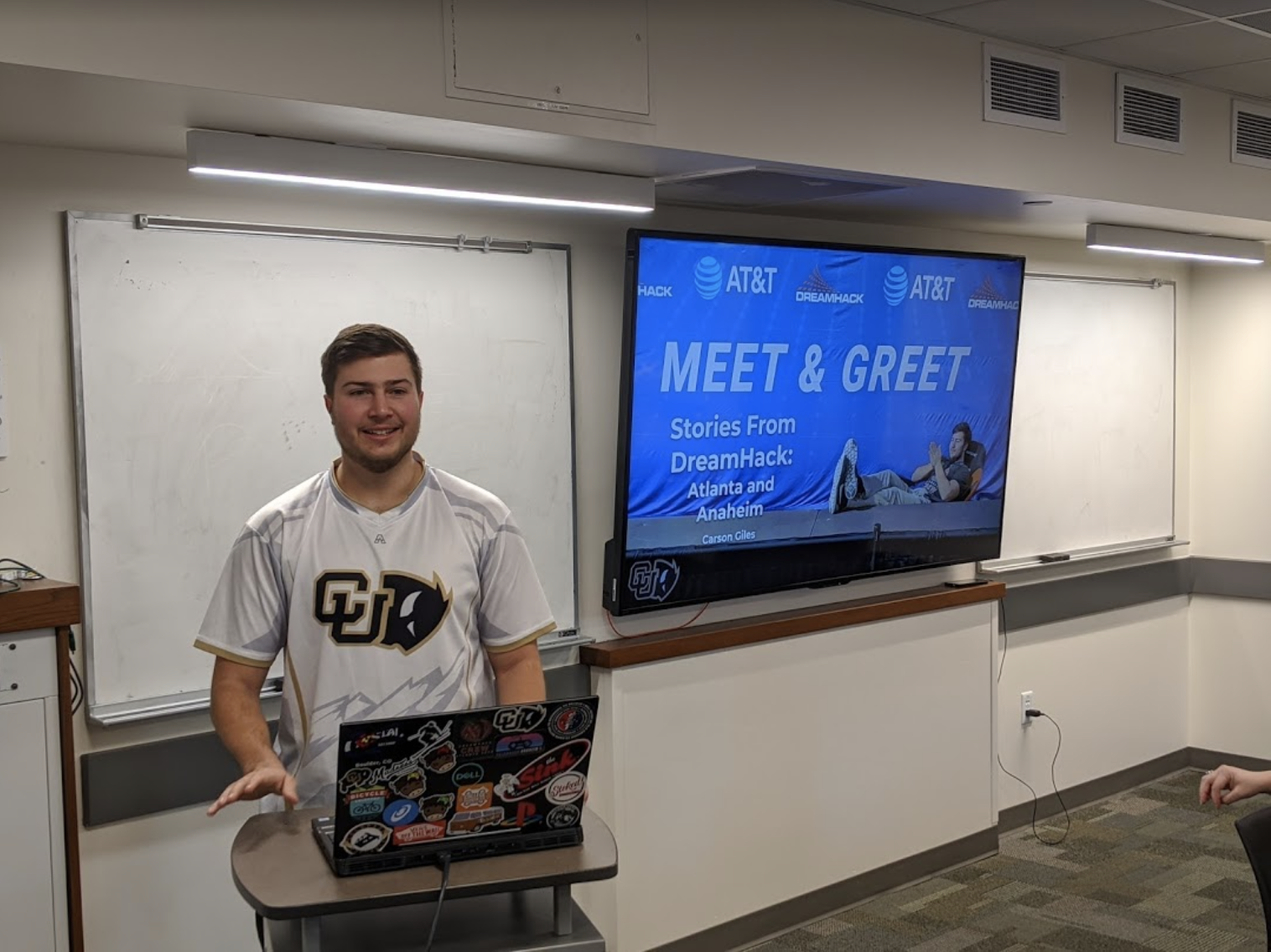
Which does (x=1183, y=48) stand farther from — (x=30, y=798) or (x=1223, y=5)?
(x=30, y=798)

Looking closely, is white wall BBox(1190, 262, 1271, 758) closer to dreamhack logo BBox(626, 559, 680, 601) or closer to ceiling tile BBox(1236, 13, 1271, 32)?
ceiling tile BBox(1236, 13, 1271, 32)

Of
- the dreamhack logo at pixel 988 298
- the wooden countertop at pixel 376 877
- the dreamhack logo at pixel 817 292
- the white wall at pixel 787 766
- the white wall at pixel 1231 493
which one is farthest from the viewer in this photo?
the white wall at pixel 1231 493

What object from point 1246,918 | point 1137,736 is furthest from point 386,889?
point 1137,736

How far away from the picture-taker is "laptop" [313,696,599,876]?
1.94 m

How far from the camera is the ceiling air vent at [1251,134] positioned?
16.1 feet

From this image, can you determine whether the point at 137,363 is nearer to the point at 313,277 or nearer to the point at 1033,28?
the point at 313,277

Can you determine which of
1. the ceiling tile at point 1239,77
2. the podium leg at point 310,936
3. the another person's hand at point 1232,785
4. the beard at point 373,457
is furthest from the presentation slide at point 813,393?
the podium leg at point 310,936

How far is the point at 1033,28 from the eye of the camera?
3896mm

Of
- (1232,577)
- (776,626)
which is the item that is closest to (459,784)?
(776,626)

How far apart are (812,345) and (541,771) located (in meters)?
2.42

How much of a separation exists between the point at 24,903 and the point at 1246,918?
142 inches

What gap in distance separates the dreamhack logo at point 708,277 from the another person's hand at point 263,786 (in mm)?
2011

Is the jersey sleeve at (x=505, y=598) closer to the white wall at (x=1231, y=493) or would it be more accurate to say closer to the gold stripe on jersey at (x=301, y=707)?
the gold stripe on jersey at (x=301, y=707)

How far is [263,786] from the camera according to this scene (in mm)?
2273
